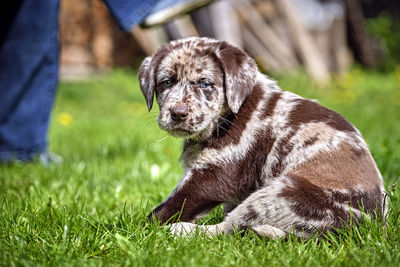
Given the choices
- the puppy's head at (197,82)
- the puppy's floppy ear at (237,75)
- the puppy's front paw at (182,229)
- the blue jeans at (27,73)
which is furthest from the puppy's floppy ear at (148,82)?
the blue jeans at (27,73)

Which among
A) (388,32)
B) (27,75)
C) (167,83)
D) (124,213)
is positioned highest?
(27,75)

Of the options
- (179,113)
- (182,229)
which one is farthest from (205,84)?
(182,229)

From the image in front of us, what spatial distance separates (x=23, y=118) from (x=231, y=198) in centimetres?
310

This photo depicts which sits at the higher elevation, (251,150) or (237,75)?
(237,75)

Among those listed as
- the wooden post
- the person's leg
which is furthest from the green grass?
the wooden post

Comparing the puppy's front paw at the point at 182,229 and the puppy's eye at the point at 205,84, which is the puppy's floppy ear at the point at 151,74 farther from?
the puppy's front paw at the point at 182,229

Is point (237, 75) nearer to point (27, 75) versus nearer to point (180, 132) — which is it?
point (180, 132)

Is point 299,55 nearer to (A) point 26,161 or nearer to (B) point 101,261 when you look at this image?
(A) point 26,161

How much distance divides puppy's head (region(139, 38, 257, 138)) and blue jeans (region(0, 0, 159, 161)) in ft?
7.31

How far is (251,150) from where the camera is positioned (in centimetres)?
277

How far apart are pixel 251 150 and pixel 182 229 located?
64 centimetres

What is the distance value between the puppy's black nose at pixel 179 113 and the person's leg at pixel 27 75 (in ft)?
8.72

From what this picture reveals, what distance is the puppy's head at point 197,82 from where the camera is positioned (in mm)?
2791

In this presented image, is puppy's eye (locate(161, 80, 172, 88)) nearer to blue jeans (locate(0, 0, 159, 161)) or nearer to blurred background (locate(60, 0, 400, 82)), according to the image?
blue jeans (locate(0, 0, 159, 161))
